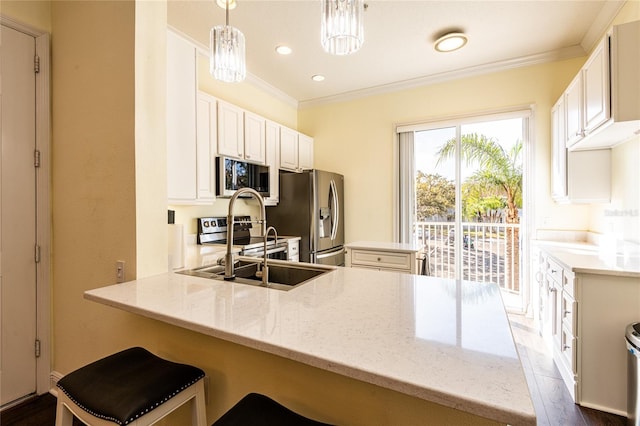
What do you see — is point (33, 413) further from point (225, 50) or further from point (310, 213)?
point (310, 213)

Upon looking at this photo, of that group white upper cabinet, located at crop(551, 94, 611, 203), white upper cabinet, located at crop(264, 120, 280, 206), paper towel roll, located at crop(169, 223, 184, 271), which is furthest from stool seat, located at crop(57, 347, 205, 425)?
white upper cabinet, located at crop(551, 94, 611, 203)

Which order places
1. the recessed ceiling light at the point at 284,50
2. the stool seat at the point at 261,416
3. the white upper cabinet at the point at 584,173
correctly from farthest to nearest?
the recessed ceiling light at the point at 284,50, the white upper cabinet at the point at 584,173, the stool seat at the point at 261,416

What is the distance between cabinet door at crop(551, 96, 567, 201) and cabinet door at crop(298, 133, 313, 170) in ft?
9.57

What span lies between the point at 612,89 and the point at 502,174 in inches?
73.6

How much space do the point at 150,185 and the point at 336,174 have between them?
278cm

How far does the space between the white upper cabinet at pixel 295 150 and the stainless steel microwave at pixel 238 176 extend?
39 cm

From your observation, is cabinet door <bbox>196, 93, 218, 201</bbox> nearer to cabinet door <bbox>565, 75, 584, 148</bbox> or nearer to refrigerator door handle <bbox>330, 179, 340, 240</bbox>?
refrigerator door handle <bbox>330, 179, 340, 240</bbox>

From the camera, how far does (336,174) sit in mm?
4094

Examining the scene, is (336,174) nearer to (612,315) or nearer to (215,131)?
(215,131)

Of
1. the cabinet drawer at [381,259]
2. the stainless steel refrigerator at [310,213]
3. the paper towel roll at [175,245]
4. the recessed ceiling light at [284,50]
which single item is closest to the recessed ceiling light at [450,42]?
the recessed ceiling light at [284,50]

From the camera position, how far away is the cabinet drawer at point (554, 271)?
2.21 metres

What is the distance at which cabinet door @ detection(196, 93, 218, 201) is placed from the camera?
2661mm

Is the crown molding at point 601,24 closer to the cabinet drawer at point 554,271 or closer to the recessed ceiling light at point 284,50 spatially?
the cabinet drawer at point 554,271

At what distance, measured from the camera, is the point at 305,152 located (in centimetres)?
438
